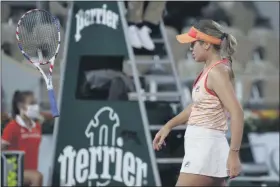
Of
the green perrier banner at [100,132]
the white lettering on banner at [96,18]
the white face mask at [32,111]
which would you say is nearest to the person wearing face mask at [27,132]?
the white face mask at [32,111]

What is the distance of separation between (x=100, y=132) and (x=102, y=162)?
0.25 m

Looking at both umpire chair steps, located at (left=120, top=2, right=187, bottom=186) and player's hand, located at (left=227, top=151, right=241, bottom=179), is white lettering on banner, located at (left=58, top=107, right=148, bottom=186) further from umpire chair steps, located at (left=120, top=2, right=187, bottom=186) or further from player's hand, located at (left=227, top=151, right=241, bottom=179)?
player's hand, located at (left=227, top=151, right=241, bottom=179)

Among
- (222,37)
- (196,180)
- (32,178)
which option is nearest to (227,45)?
(222,37)

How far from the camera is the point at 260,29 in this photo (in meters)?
11.4

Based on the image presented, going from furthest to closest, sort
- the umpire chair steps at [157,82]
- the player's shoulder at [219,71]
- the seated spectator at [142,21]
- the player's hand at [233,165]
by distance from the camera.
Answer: the seated spectator at [142,21] < the umpire chair steps at [157,82] < the player's shoulder at [219,71] < the player's hand at [233,165]

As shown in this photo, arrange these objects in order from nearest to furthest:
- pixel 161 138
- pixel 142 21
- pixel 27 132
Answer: pixel 161 138 < pixel 27 132 < pixel 142 21

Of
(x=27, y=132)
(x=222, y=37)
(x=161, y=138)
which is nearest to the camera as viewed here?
(x=222, y=37)

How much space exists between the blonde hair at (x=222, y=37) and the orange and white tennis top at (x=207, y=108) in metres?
0.06

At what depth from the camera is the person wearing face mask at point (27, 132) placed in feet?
26.6

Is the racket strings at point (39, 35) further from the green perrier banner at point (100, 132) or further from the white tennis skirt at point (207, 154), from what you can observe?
the green perrier banner at point (100, 132)

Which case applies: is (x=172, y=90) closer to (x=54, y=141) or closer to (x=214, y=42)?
(x=54, y=141)

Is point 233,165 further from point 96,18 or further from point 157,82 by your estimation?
point 157,82

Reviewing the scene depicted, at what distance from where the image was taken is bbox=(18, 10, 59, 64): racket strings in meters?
5.70

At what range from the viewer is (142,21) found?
829 centimetres
